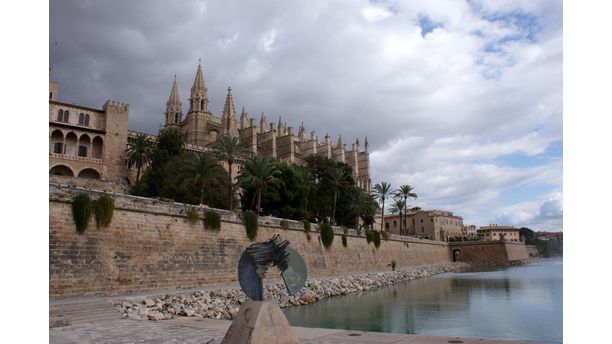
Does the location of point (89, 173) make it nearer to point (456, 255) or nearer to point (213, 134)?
point (213, 134)

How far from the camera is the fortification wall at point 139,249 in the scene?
15.2 m

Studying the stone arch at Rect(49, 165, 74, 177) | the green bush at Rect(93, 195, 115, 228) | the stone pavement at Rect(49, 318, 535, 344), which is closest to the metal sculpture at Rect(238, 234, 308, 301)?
the stone pavement at Rect(49, 318, 535, 344)

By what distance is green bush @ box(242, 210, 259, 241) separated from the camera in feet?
77.0

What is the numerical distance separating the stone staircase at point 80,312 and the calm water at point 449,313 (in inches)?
217

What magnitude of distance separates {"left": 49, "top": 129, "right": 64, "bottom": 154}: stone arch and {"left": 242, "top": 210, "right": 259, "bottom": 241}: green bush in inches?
1005

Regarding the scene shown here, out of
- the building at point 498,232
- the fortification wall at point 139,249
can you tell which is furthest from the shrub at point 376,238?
the building at point 498,232

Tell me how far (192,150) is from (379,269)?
2419 centimetres

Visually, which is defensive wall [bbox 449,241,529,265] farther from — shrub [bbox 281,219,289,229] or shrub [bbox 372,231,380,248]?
shrub [bbox 281,219,289,229]

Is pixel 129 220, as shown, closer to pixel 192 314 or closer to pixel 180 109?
pixel 192 314

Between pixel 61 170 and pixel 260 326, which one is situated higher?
pixel 61 170

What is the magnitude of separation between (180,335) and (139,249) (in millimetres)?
9720

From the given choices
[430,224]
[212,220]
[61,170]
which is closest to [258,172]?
[212,220]

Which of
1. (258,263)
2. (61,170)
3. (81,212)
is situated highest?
(61,170)

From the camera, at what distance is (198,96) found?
65.9 metres
